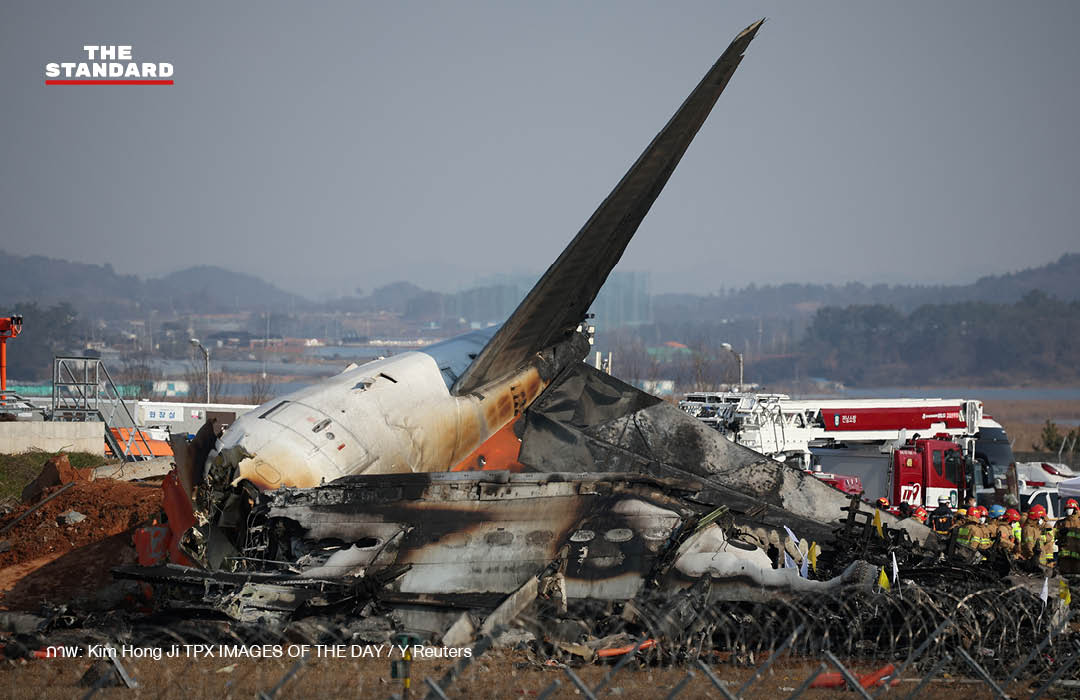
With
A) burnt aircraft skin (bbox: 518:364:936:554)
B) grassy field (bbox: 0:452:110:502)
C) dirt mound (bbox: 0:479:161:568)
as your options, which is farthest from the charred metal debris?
grassy field (bbox: 0:452:110:502)

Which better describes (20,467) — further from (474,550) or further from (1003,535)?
(1003,535)

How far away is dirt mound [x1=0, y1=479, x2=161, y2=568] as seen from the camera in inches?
780

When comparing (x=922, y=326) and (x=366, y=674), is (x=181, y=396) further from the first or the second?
(x=922, y=326)

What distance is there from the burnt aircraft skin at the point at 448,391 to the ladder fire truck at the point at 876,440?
519 inches

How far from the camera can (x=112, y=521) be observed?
2119 cm

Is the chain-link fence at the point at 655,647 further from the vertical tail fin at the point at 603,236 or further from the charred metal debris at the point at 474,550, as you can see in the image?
the vertical tail fin at the point at 603,236

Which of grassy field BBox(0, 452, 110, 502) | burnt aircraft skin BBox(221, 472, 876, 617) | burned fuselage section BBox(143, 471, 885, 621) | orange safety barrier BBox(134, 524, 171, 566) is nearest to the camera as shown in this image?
burned fuselage section BBox(143, 471, 885, 621)

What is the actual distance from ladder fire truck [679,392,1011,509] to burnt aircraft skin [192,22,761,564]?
1319 centimetres

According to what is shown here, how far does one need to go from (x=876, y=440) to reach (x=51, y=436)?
30.3 metres

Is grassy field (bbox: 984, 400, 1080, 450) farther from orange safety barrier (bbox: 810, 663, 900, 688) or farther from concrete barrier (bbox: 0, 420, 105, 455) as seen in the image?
orange safety barrier (bbox: 810, 663, 900, 688)

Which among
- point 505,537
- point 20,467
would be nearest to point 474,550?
point 505,537

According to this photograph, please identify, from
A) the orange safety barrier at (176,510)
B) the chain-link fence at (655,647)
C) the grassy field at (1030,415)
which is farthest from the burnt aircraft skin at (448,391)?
the grassy field at (1030,415)

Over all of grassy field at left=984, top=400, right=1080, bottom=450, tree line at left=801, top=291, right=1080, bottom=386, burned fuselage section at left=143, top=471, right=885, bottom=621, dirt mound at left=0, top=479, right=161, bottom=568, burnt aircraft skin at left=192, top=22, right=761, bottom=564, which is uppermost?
burnt aircraft skin at left=192, top=22, right=761, bottom=564

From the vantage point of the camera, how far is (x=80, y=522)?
21.0 metres
